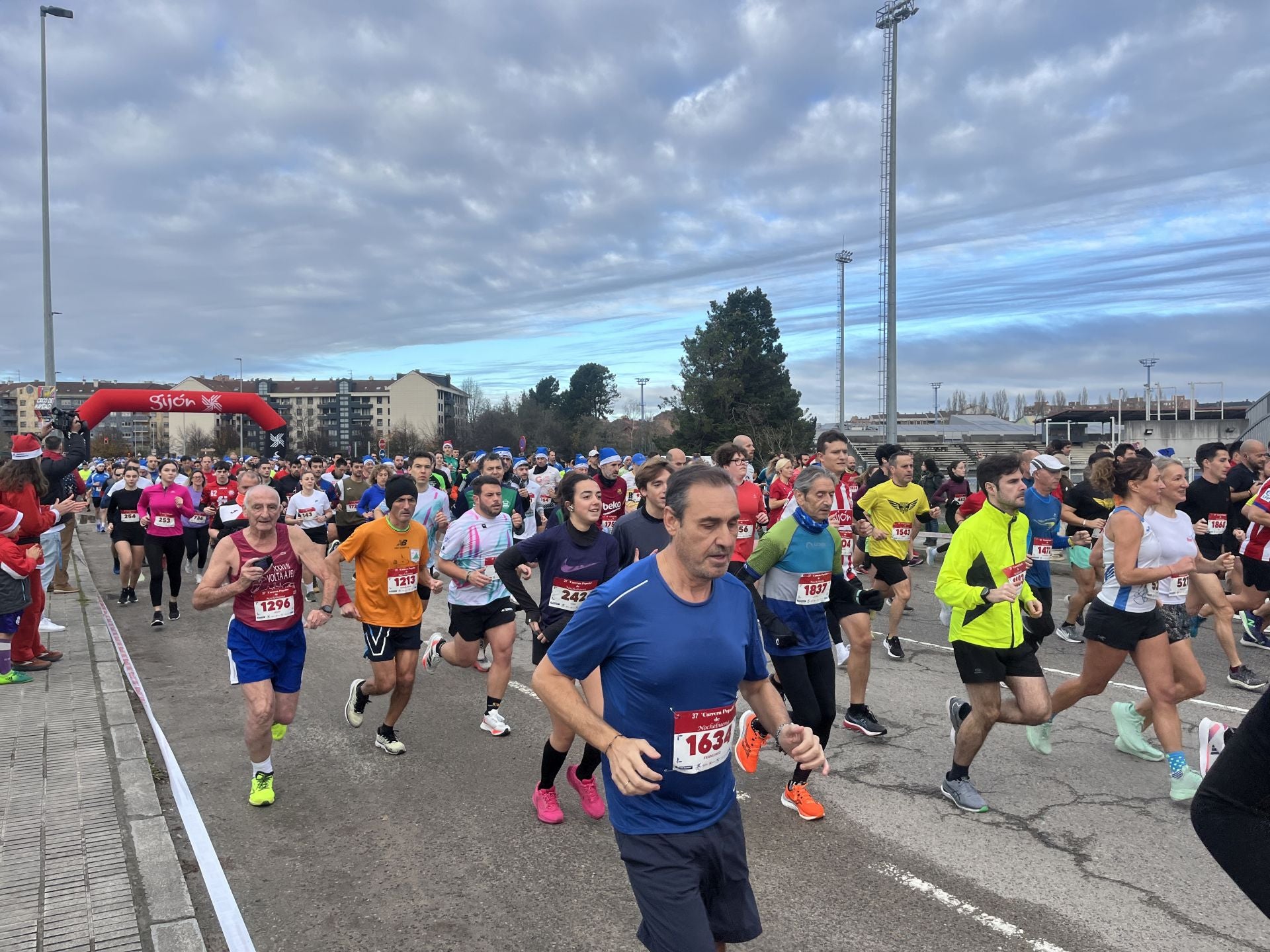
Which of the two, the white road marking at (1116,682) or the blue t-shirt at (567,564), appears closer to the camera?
the blue t-shirt at (567,564)

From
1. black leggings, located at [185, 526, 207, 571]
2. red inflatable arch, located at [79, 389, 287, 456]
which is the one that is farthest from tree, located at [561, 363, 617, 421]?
black leggings, located at [185, 526, 207, 571]

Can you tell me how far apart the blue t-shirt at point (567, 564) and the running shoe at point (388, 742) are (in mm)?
1520

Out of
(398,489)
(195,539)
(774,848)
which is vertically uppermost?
(398,489)

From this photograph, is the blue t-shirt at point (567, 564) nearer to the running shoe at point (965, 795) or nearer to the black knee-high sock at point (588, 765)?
the black knee-high sock at point (588, 765)

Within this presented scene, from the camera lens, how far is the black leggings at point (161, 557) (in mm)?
10758

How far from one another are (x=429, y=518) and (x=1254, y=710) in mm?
7758

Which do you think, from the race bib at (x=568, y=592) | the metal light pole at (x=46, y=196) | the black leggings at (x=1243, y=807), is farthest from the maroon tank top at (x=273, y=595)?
the metal light pole at (x=46, y=196)

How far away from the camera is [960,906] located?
379cm

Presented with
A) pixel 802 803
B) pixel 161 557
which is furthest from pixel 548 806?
pixel 161 557

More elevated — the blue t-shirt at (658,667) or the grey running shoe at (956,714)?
the blue t-shirt at (658,667)

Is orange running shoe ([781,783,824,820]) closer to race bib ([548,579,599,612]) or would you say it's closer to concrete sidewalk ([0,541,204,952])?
race bib ([548,579,599,612])

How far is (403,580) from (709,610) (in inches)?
157

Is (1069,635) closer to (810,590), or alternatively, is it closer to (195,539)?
(810,590)

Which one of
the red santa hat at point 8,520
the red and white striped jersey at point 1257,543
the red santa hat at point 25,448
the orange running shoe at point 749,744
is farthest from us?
the red and white striped jersey at point 1257,543
